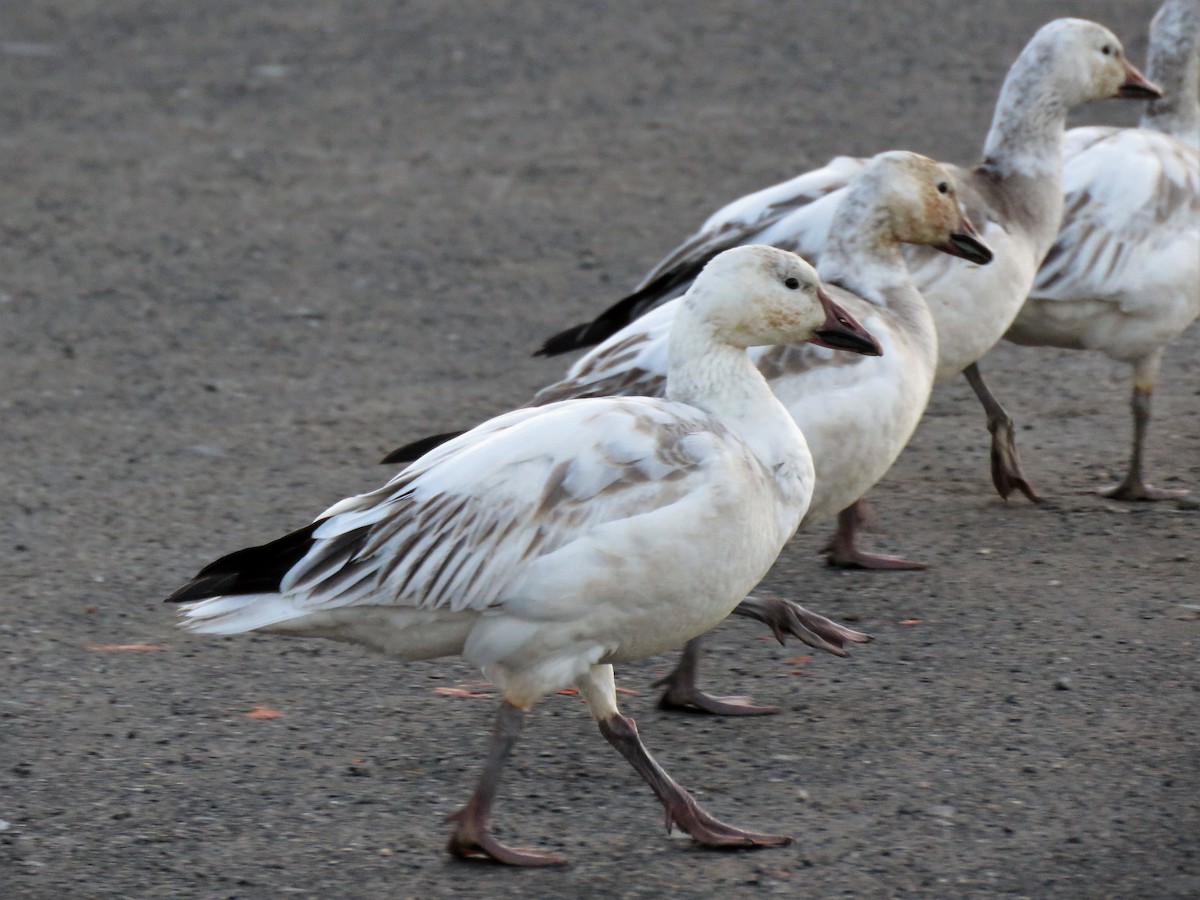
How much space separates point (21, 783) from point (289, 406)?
3.40 m

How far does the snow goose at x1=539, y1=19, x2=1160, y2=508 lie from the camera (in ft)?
19.7

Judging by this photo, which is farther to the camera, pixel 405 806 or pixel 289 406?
pixel 289 406

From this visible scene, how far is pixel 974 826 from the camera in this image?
13.8 ft

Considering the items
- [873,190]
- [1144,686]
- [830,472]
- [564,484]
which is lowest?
[1144,686]

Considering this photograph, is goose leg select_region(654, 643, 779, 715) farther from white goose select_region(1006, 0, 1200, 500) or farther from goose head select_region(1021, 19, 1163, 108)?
goose head select_region(1021, 19, 1163, 108)

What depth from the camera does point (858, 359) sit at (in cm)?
519

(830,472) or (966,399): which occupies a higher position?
(830,472)

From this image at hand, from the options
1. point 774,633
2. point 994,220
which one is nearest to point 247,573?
point 774,633

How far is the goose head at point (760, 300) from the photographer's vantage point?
14.4 feet

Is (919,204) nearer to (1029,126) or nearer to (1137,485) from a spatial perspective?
(1029,126)

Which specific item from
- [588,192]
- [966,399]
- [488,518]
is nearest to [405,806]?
[488,518]

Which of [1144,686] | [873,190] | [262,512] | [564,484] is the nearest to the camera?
[564,484]

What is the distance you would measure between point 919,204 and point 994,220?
72cm

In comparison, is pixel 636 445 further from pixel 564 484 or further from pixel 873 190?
pixel 873 190
